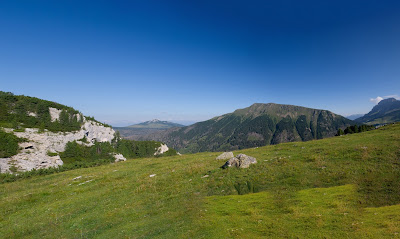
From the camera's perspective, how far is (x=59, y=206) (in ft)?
61.8

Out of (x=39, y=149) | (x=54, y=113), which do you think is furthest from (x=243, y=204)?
(x=54, y=113)

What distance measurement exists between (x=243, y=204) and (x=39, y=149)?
11221 cm

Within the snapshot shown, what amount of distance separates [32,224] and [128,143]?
146 metres

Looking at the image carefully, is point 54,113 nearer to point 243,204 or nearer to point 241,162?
point 241,162

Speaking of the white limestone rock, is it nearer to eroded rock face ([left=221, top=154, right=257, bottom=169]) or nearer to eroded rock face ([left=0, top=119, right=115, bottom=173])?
eroded rock face ([left=0, top=119, right=115, bottom=173])

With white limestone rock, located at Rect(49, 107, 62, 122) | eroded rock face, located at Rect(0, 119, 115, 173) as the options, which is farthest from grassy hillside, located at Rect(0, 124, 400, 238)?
white limestone rock, located at Rect(49, 107, 62, 122)

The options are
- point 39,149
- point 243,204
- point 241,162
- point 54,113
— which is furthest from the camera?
point 54,113

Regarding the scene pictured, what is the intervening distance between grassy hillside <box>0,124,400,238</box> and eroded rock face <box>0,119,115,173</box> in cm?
5527

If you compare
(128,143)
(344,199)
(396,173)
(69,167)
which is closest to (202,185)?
(344,199)

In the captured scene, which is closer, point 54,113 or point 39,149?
point 39,149

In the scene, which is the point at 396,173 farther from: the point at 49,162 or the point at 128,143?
the point at 128,143

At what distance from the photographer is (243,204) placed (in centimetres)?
1332

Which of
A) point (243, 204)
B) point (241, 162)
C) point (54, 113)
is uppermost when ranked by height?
point (54, 113)

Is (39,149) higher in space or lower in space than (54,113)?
lower
